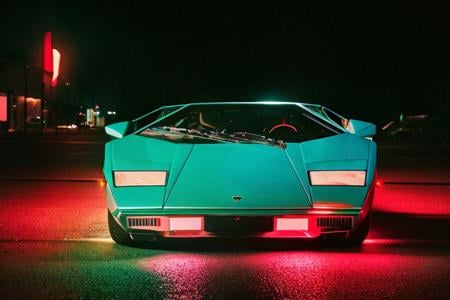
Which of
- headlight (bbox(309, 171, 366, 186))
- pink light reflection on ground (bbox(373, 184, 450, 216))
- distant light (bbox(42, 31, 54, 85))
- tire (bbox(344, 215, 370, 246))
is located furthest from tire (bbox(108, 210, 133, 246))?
distant light (bbox(42, 31, 54, 85))

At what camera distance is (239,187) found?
231 inches

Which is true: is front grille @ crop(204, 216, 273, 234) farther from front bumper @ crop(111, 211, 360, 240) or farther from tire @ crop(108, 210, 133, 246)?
tire @ crop(108, 210, 133, 246)

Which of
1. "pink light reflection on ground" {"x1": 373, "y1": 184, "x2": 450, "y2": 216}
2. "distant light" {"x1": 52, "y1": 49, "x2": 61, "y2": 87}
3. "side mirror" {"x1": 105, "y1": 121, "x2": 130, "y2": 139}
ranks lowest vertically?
"pink light reflection on ground" {"x1": 373, "y1": 184, "x2": 450, "y2": 216}

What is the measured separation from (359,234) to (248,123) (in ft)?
6.76

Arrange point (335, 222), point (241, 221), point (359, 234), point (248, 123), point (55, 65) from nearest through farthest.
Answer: point (241, 221), point (335, 222), point (359, 234), point (248, 123), point (55, 65)

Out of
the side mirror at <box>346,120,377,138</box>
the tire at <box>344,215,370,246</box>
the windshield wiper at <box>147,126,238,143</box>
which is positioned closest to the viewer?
the tire at <box>344,215,370,246</box>

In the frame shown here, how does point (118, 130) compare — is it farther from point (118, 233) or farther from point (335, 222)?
point (335, 222)

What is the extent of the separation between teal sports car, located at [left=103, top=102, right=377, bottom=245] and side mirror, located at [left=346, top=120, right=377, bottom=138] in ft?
0.52

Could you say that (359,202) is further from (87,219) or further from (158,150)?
(87,219)

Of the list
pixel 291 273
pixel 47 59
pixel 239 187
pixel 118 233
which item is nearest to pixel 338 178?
pixel 239 187

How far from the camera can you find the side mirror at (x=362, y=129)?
21.5 ft

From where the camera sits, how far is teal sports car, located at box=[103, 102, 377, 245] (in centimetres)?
579

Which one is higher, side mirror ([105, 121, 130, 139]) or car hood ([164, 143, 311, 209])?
side mirror ([105, 121, 130, 139])

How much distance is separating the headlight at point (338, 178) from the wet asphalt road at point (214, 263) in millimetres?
631
